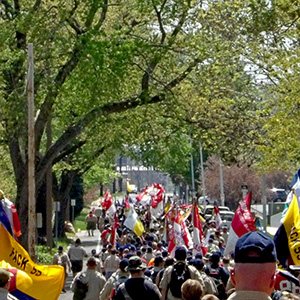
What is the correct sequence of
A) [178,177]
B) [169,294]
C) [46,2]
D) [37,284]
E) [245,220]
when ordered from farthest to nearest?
[178,177], [46,2], [245,220], [169,294], [37,284]

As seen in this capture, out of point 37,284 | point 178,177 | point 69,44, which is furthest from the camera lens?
point 178,177

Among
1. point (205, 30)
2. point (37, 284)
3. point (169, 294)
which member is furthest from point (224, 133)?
point (37, 284)

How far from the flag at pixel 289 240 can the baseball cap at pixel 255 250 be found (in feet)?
13.3

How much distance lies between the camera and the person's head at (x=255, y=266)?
4664 millimetres

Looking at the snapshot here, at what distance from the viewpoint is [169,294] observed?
12070 millimetres

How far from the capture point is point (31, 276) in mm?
10023

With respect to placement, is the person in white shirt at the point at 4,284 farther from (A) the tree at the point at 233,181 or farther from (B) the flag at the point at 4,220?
(A) the tree at the point at 233,181

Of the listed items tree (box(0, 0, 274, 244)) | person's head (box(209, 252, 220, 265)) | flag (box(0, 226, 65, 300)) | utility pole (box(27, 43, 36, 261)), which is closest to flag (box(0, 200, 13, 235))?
flag (box(0, 226, 65, 300))

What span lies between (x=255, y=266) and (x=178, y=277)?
7.52m

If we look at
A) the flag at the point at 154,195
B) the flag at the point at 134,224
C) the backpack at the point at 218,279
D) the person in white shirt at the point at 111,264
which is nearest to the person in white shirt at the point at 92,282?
the backpack at the point at 218,279

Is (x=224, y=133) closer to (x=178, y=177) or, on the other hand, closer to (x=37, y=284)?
(x=37, y=284)

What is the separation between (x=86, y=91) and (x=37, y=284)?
16.1 m

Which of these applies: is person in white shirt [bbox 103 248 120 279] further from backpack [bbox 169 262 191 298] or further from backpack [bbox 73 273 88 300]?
backpack [bbox 169 262 191 298]

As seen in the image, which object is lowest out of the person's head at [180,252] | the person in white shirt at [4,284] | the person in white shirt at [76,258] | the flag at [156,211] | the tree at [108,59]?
the person in white shirt at [76,258]
